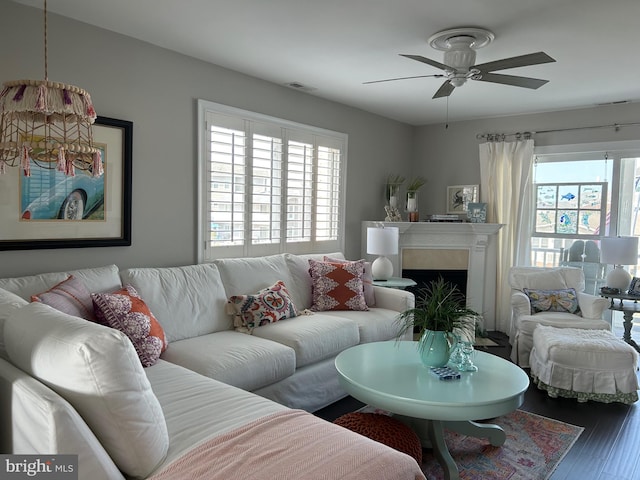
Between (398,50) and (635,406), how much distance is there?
316cm

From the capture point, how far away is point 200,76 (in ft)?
12.1

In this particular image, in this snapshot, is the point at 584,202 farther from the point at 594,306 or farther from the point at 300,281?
the point at 300,281

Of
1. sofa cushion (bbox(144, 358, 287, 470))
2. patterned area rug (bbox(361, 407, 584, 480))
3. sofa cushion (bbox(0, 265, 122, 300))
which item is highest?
sofa cushion (bbox(0, 265, 122, 300))

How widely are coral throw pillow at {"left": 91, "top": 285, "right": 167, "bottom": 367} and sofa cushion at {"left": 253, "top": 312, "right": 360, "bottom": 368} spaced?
84cm

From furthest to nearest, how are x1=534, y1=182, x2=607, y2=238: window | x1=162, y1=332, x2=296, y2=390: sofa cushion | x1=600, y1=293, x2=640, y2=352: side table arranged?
x1=534, y1=182, x2=607, y2=238: window < x1=600, y1=293, x2=640, y2=352: side table < x1=162, y1=332, x2=296, y2=390: sofa cushion

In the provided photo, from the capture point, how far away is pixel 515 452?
8.80 feet

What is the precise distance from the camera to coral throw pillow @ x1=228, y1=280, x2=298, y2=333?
3.36 m

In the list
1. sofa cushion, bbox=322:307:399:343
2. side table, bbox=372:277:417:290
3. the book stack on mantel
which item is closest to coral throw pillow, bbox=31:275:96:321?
sofa cushion, bbox=322:307:399:343

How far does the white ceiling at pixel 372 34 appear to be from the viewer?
266cm

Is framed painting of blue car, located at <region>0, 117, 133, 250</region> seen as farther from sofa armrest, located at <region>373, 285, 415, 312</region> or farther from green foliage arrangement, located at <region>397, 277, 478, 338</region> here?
sofa armrest, located at <region>373, 285, 415, 312</region>

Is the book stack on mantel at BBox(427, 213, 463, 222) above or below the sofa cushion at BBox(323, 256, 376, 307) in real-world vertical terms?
above

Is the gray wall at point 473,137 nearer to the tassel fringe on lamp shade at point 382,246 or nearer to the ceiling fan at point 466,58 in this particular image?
the tassel fringe on lamp shade at point 382,246

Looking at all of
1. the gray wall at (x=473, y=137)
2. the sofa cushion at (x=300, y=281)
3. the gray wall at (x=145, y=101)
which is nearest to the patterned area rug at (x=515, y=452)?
the sofa cushion at (x=300, y=281)

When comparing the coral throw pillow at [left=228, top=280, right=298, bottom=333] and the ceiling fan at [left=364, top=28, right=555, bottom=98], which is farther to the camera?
the coral throw pillow at [left=228, top=280, right=298, bottom=333]
